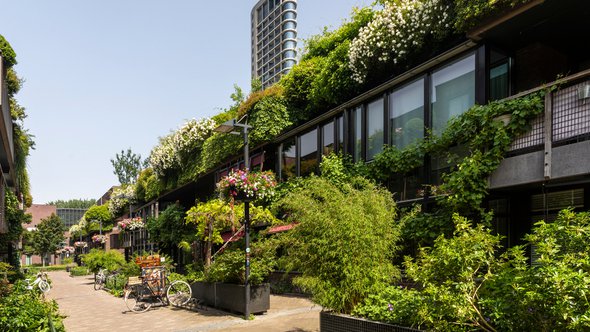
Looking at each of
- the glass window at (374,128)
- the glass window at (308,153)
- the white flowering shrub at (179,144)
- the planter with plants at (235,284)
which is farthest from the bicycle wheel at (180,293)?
the white flowering shrub at (179,144)

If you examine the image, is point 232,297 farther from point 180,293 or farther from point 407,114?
point 407,114

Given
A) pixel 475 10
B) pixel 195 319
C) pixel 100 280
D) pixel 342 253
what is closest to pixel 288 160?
pixel 195 319

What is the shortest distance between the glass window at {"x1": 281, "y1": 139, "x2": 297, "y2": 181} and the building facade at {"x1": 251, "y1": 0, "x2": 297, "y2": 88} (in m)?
86.7

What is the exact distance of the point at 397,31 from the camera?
523 inches

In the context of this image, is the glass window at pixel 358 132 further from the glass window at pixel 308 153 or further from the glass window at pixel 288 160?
the glass window at pixel 288 160

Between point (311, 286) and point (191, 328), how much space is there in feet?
12.7

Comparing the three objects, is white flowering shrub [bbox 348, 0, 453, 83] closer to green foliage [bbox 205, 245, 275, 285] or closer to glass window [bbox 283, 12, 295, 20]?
green foliage [bbox 205, 245, 275, 285]

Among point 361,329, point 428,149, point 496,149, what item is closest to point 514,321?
point 361,329

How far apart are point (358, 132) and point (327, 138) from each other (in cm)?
197

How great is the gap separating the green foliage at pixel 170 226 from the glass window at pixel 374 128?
1551cm

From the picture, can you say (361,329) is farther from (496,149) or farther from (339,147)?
(339,147)

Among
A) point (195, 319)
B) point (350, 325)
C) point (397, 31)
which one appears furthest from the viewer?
point (397, 31)

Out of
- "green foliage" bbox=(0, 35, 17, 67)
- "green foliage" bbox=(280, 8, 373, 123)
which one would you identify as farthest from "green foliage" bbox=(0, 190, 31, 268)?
"green foliage" bbox=(280, 8, 373, 123)

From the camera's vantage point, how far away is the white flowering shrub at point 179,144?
26.2m
